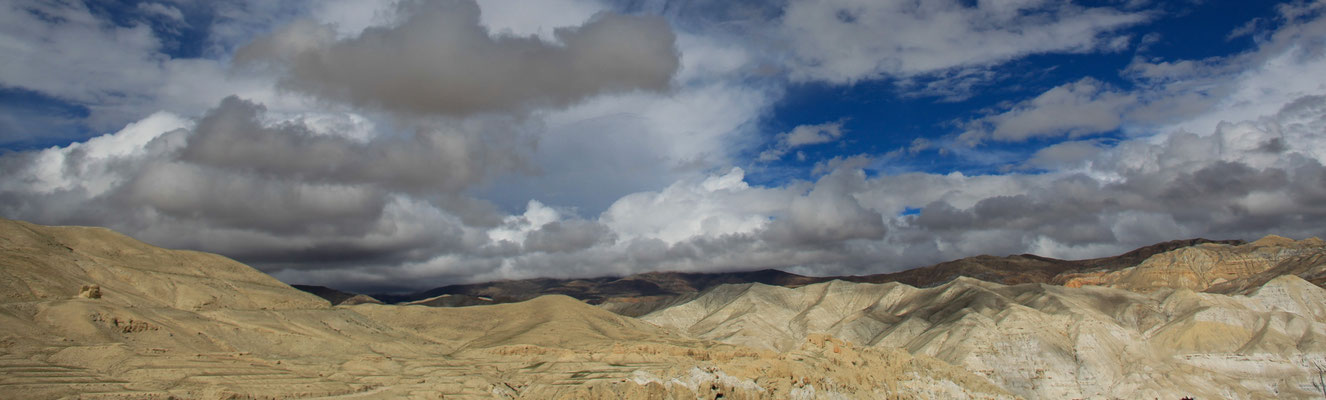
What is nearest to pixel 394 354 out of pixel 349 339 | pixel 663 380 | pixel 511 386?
pixel 349 339

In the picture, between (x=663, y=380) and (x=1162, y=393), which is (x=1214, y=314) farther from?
(x=663, y=380)

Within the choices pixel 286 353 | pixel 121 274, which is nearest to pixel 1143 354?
pixel 286 353

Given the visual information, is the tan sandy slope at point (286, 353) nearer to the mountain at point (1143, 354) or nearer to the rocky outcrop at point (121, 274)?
the rocky outcrop at point (121, 274)

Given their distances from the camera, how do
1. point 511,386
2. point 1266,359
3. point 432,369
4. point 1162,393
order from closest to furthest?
point 511,386 → point 432,369 → point 1162,393 → point 1266,359

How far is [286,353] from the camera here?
401 ft

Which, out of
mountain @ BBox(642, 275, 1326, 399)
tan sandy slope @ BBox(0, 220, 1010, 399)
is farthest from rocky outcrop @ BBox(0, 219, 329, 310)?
mountain @ BBox(642, 275, 1326, 399)

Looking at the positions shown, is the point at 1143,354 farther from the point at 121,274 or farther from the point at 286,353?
the point at 121,274

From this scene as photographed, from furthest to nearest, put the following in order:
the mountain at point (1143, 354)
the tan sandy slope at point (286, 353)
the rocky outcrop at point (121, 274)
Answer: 1. the mountain at point (1143, 354)
2. the rocky outcrop at point (121, 274)
3. the tan sandy slope at point (286, 353)

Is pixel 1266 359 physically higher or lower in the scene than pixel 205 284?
lower

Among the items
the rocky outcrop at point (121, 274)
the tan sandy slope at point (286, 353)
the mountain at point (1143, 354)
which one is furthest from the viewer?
the mountain at point (1143, 354)

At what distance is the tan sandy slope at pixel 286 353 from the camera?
84500mm

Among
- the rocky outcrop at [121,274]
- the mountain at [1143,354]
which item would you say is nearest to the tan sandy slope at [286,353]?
the rocky outcrop at [121,274]

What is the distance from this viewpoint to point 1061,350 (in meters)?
184

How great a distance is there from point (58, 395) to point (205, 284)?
84050 millimetres
